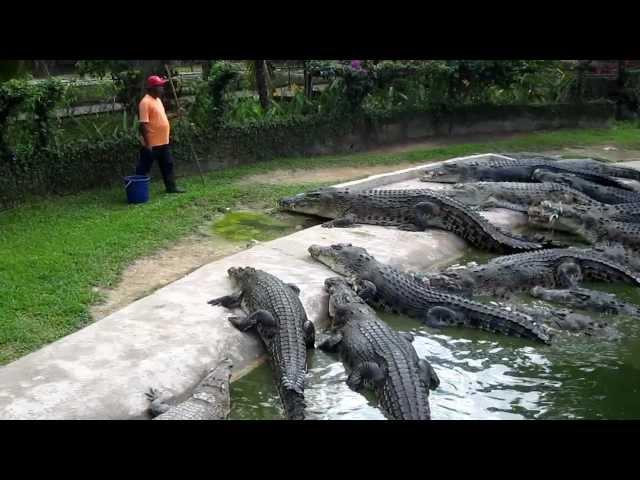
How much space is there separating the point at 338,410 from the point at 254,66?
438 inches

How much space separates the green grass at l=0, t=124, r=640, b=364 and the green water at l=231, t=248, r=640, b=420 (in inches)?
72.6

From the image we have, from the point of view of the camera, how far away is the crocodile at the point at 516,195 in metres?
9.41

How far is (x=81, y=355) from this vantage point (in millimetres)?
4750

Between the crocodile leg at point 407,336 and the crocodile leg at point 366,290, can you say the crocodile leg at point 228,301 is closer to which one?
the crocodile leg at point 366,290

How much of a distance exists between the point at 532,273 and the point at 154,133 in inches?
224

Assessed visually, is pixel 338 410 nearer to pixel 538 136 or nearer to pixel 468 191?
pixel 468 191

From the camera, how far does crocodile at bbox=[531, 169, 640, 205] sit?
9767 millimetres

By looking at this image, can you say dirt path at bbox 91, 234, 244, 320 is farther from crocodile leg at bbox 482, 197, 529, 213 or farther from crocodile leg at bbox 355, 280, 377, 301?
crocodile leg at bbox 482, 197, 529, 213

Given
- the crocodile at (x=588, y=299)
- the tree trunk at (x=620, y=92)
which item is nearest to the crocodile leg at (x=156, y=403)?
the crocodile at (x=588, y=299)

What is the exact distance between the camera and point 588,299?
21.0 feet

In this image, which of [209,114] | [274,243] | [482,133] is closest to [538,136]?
[482,133]

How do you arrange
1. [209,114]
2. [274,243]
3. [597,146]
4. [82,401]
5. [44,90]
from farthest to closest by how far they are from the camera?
1. [597,146]
2. [209,114]
3. [44,90]
4. [274,243]
5. [82,401]

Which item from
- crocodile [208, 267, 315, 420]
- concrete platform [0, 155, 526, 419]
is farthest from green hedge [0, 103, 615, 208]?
crocodile [208, 267, 315, 420]

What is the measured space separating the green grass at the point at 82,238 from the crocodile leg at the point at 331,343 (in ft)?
6.58
